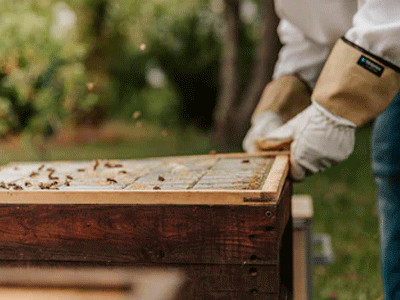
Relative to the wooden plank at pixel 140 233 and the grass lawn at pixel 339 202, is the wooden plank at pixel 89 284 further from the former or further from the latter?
the grass lawn at pixel 339 202

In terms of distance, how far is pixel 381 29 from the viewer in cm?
226

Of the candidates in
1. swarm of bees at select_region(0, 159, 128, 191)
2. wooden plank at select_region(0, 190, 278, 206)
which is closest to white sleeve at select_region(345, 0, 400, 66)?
wooden plank at select_region(0, 190, 278, 206)

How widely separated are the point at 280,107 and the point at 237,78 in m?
7.63

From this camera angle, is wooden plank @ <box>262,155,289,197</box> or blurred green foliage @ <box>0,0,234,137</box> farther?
blurred green foliage @ <box>0,0,234,137</box>

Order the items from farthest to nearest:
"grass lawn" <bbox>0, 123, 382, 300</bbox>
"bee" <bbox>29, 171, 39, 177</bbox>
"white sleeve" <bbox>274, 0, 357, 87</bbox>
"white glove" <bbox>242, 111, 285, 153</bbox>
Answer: "grass lawn" <bbox>0, 123, 382, 300</bbox>, "white glove" <bbox>242, 111, 285, 153</bbox>, "white sleeve" <bbox>274, 0, 357, 87</bbox>, "bee" <bbox>29, 171, 39, 177</bbox>

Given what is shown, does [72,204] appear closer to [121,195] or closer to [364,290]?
[121,195]

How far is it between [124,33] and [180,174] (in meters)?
13.9

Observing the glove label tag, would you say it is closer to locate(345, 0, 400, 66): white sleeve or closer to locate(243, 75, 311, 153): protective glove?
locate(345, 0, 400, 66): white sleeve

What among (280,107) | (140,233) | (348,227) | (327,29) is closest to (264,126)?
(280,107)

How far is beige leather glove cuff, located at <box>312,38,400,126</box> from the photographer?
7.61ft

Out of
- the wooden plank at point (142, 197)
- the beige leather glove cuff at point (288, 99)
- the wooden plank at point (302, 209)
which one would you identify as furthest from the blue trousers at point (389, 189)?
the wooden plank at point (142, 197)

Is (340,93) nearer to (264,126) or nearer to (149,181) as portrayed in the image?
(264,126)

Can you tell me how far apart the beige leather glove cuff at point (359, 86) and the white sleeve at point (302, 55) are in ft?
2.12

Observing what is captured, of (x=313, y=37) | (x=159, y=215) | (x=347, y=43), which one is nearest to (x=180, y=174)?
(x=159, y=215)
